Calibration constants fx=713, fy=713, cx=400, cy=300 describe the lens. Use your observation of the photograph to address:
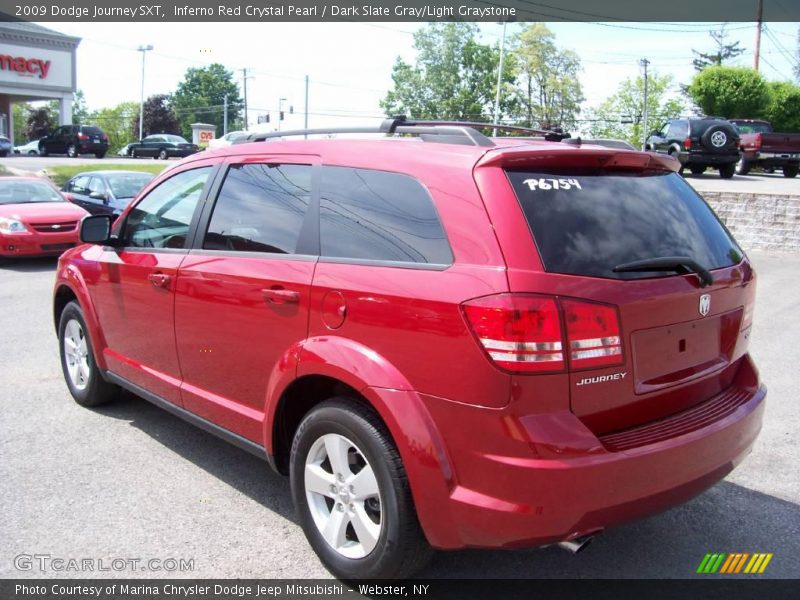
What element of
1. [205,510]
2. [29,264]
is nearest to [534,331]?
[205,510]

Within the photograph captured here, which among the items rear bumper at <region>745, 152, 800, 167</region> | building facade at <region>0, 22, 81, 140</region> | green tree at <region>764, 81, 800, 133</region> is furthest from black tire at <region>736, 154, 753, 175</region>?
building facade at <region>0, 22, 81, 140</region>

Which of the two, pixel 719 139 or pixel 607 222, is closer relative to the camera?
pixel 607 222

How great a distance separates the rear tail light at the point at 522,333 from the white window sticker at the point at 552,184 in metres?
0.48

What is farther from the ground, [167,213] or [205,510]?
[167,213]

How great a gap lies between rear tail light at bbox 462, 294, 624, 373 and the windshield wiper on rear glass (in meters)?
0.28

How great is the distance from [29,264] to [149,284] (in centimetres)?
986

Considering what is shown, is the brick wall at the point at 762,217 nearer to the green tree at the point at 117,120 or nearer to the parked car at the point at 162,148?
the parked car at the point at 162,148

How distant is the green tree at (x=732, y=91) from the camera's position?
33.2m

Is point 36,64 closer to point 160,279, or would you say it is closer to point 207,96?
point 160,279

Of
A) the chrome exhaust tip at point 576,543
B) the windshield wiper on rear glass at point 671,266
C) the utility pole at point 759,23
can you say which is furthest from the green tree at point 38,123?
the chrome exhaust tip at point 576,543

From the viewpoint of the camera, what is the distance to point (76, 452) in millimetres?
4398

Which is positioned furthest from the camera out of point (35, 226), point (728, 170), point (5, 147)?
point (5, 147)

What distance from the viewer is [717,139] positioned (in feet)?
71.2

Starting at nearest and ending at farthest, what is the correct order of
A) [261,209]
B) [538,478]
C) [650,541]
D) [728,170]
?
[538,478], [650,541], [261,209], [728,170]
